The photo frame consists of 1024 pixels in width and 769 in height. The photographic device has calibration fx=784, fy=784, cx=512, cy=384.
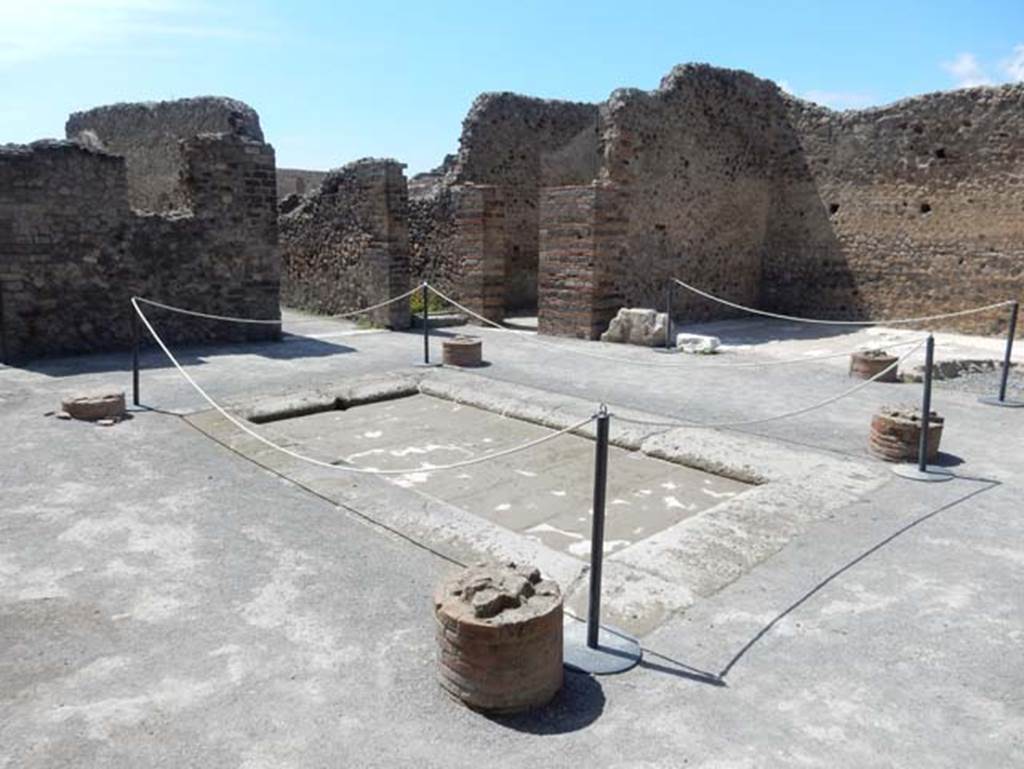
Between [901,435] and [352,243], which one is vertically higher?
[352,243]

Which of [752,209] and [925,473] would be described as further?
[752,209]

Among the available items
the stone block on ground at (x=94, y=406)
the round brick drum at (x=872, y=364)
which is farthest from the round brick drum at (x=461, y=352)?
the round brick drum at (x=872, y=364)

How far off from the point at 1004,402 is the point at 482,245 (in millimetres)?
8047

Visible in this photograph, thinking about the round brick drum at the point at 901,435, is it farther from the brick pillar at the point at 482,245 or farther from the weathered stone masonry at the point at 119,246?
the brick pillar at the point at 482,245

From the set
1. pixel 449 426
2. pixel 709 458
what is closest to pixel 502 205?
pixel 449 426

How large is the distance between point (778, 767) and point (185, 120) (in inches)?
756

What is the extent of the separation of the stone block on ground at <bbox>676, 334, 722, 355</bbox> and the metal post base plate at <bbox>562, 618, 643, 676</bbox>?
761 centimetres

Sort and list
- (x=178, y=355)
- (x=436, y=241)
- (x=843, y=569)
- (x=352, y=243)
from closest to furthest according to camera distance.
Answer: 1. (x=843, y=569)
2. (x=178, y=355)
3. (x=352, y=243)
4. (x=436, y=241)

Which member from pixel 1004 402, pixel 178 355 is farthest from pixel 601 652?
pixel 178 355

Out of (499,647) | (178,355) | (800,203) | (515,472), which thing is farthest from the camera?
(800,203)

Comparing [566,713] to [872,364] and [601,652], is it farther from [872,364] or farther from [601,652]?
[872,364]

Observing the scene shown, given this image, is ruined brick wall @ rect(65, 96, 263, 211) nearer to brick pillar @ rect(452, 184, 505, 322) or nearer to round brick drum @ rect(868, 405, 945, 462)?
brick pillar @ rect(452, 184, 505, 322)

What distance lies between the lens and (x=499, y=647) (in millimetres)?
2670

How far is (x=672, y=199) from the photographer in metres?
12.4
